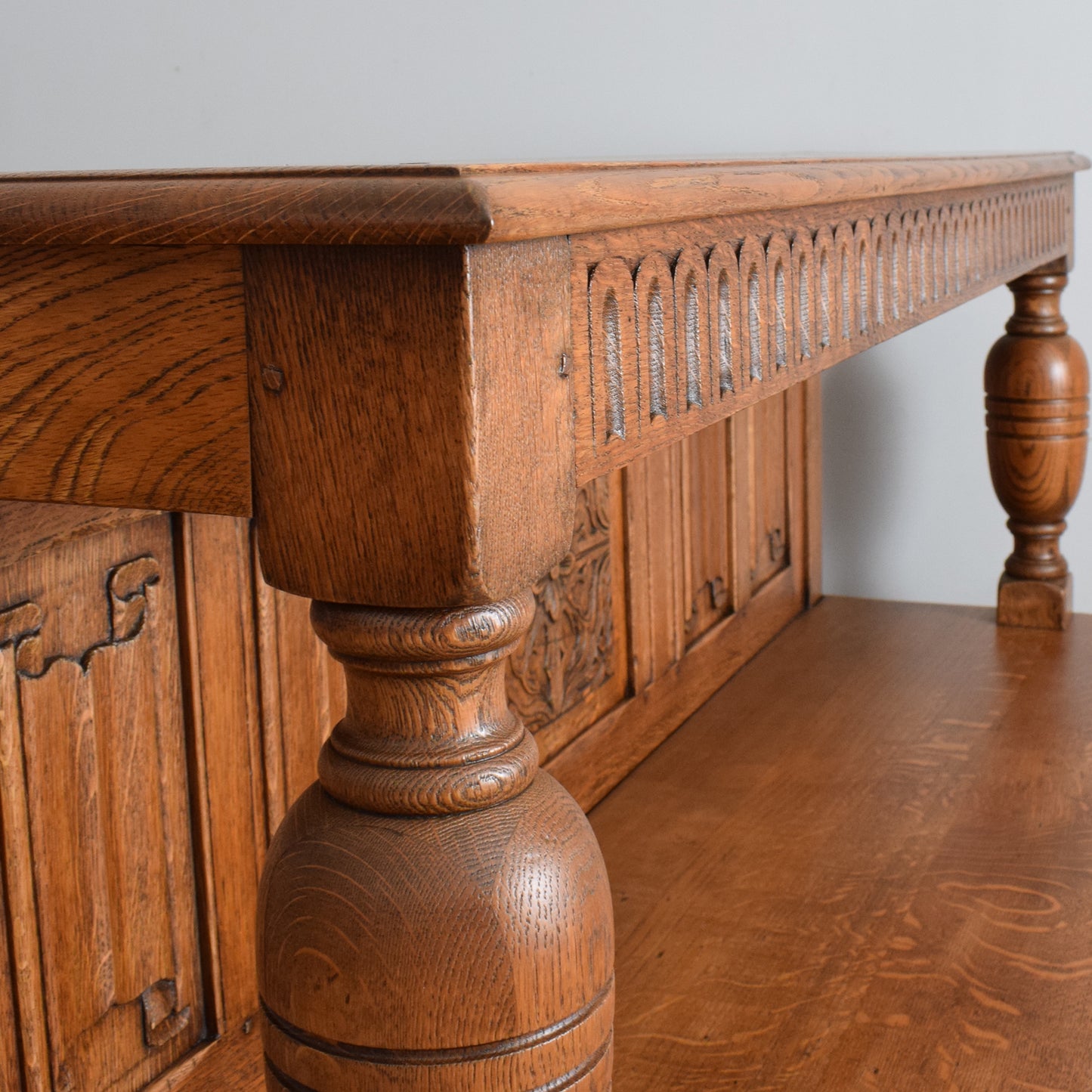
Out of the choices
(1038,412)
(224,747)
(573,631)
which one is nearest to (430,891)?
(224,747)

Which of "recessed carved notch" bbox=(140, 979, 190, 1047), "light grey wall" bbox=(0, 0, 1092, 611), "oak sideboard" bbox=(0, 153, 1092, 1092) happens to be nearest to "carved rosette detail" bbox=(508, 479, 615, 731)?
"oak sideboard" bbox=(0, 153, 1092, 1092)

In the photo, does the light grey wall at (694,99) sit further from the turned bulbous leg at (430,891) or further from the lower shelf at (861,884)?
the turned bulbous leg at (430,891)

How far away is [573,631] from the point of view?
1848 mm

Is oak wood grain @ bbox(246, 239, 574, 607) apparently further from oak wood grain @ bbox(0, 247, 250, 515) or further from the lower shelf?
the lower shelf

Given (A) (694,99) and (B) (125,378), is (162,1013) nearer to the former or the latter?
(B) (125,378)

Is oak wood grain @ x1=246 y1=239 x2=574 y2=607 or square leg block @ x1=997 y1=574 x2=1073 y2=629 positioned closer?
oak wood grain @ x1=246 y1=239 x2=574 y2=607

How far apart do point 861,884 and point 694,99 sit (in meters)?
1.84

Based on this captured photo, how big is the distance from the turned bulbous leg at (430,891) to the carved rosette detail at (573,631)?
99 cm

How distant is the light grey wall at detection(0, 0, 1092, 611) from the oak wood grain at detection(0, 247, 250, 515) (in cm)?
215

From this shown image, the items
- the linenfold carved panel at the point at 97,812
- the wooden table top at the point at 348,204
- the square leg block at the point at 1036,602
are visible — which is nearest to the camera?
the wooden table top at the point at 348,204

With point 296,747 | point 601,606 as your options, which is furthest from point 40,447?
point 601,606

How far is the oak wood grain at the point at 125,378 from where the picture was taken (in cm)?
62

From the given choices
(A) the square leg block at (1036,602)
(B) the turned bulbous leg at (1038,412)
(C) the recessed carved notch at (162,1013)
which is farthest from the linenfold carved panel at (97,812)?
(A) the square leg block at (1036,602)

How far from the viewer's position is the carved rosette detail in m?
1.75
